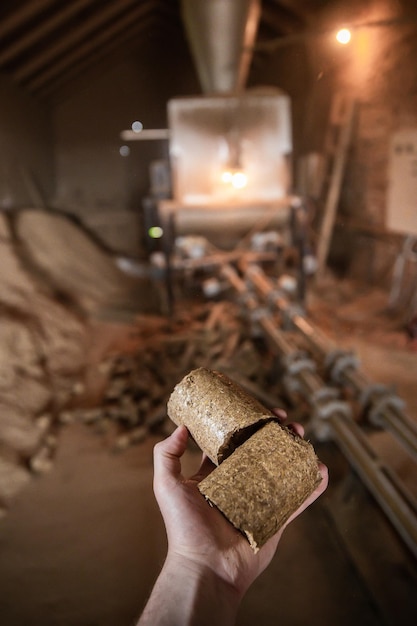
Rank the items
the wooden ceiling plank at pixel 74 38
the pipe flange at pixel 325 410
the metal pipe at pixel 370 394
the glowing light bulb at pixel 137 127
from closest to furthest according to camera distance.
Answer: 1. the metal pipe at pixel 370 394
2. the pipe flange at pixel 325 410
3. the wooden ceiling plank at pixel 74 38
4. the glowing light bulb at pixel 137 127

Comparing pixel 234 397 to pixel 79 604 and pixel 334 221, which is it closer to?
pixel 79 604

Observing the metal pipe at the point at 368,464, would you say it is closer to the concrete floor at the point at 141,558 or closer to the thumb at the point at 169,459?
the concrete floor at the point at 141,558

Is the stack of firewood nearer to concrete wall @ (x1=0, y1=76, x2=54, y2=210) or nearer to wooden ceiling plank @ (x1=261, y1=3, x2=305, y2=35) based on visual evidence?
concrete wall @ (x1=0, y1=76, x2=54, y2=210)

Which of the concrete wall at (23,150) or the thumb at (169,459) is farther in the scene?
the concrete wall at (23,150)

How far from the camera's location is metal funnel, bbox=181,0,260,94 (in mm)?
5703

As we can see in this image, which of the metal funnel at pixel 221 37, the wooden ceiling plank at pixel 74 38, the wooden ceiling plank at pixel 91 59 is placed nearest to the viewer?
the metal funnel at pixel 221 37

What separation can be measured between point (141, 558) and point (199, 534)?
1424 mm

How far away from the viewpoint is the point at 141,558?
7.84ft

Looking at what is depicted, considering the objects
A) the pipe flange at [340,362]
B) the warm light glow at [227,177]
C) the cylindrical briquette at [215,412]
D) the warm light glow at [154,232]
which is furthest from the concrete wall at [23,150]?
the cylindrical briquette at [215,412]

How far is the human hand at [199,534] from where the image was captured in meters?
1.19

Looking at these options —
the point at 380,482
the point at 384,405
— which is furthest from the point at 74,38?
the point at 380,482

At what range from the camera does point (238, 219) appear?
19.6ft

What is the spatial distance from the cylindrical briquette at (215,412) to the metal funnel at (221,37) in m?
5.83

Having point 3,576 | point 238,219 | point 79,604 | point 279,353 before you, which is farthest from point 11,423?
point 238,219
